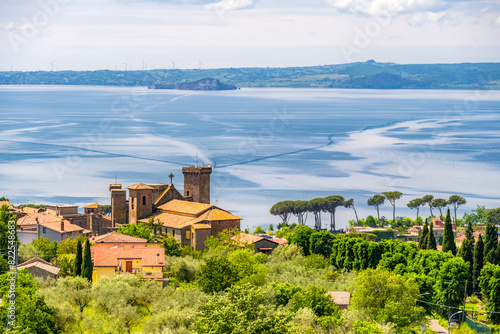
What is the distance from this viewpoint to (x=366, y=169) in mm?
98062

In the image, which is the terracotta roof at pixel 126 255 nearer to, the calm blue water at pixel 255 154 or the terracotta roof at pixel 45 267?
the terracotta roof at pixel 45 267

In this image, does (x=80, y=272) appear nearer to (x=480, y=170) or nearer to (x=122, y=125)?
(x=480, y=170)

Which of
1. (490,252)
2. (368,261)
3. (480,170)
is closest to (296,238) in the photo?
(368,261)

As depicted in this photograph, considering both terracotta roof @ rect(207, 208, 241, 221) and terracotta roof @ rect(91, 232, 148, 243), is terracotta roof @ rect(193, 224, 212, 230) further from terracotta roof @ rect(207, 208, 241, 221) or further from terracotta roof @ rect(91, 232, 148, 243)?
terracotta roof @ rect(91, 232, 148, 243)

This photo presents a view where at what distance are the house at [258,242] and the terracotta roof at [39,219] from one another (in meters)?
12.6

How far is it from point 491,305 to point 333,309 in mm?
8422

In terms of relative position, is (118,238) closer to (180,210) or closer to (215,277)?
(180,210)

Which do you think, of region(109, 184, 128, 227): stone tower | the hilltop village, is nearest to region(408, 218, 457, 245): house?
the hilltop village

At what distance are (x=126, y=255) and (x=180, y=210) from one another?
39.0ft

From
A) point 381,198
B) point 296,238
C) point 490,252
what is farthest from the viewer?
point 381,198

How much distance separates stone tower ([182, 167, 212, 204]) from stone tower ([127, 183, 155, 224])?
3.30 metres

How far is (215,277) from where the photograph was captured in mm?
33125

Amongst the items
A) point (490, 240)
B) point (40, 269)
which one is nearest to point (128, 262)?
point (40, 269)

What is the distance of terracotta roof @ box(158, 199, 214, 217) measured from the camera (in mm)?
48084
